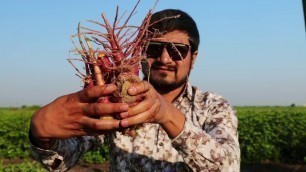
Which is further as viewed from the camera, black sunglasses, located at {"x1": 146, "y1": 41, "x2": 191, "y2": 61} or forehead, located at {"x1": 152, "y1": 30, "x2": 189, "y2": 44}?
forehead, located at {"x1": 152, "y1": 30, "x2": 189, "y2": 44}

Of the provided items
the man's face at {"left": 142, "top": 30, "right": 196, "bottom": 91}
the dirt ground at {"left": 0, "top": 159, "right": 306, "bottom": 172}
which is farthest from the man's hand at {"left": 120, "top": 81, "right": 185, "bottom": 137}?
the dirt ground at {"left": 0, "top": 159, "right": 306, "bottom": 172}

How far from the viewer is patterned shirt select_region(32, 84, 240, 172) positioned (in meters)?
2.29

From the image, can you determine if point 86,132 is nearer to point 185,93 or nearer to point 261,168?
point 185,93

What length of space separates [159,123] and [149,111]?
5.8 inches

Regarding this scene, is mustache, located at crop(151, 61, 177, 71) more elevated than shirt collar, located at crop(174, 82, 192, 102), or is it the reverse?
mustache, located at crop(151, 61, 177, 71)

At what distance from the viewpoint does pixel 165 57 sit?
2859 millimetres

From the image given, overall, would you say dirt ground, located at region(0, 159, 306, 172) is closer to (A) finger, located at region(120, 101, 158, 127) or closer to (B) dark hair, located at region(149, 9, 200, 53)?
(B) dark hair, located at region(149, 9, 200, 53)

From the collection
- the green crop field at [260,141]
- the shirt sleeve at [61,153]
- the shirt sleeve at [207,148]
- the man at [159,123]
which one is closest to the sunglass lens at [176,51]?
the man at [159,123]

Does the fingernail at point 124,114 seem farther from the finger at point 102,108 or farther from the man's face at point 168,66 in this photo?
the man's face at point 168,66

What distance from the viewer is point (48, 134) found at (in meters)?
2.15

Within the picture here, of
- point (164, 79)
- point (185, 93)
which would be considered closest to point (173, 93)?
point (185, 93)

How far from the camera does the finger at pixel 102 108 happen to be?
1956mm

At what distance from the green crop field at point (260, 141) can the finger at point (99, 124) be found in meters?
11.7

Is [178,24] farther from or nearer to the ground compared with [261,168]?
farther from the ground
